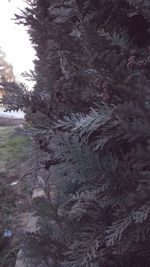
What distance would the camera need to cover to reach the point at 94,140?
178cm

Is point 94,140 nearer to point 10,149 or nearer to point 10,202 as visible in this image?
point 10,202

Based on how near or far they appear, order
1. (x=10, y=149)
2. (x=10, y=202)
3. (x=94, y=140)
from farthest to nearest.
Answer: (x=10, y=149)
(x=10, y=202)
(x=94, y=140)

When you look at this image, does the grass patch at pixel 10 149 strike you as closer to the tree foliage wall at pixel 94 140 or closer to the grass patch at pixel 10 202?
the grass patch at pixel 10 202

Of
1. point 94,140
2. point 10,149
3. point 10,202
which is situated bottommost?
point 10,202

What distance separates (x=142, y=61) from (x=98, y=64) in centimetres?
22

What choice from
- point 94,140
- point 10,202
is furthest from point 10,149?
point 94,140

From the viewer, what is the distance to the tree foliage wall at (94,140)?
1.36m

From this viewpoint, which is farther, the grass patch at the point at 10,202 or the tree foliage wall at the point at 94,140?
the grass patch at the point at 10,202

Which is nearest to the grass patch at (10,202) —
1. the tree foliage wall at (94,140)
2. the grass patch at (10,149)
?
the grass patch at (10,149)

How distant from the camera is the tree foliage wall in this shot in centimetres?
136

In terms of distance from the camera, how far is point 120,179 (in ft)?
4.56

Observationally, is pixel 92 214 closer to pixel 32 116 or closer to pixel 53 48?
pixel 32 116

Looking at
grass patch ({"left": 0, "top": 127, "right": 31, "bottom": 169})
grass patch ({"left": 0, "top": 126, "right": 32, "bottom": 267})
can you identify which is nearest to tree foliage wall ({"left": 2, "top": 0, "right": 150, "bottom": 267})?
grass patch ({"left": 0, "top": 126, "right": 32, "bottom": 267})

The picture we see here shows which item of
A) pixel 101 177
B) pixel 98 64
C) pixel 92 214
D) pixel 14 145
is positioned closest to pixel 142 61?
pixel 98 64
